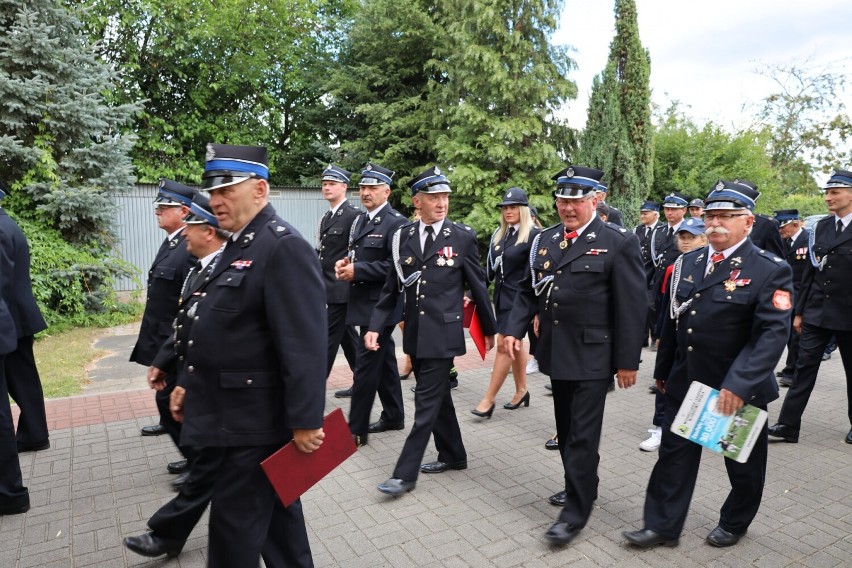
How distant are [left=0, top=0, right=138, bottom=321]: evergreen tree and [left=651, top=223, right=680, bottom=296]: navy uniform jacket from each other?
9353 millimetres

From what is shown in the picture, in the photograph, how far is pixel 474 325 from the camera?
17.0 feet

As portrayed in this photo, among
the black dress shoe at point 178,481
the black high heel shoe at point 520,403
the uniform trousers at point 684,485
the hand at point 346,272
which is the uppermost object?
the hand at point 346,272

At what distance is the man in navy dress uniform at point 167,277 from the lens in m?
4.36

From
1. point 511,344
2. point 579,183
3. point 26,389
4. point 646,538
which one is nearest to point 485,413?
point 511,344

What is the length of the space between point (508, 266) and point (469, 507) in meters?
2.91

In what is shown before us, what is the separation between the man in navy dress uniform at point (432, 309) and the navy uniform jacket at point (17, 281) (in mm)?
2543

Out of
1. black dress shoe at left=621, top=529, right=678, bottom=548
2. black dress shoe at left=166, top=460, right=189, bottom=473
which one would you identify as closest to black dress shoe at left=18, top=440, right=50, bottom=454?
black dress shoe at left=166, top=460, right=189, bottom=473

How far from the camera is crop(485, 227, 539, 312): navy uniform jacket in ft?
20.8

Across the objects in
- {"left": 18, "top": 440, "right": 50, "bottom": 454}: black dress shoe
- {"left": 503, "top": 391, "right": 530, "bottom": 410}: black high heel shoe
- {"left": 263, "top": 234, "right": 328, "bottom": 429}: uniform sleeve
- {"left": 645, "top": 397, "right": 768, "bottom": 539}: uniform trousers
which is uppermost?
{"left": 263, "top": 234, "right": 328, "bottom": 429}: uniform sleeve

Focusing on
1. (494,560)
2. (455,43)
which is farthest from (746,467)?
(455,43)

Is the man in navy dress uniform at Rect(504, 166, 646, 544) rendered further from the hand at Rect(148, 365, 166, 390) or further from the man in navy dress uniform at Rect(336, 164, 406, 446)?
the hand at Rect(148, 365, 166, 390)

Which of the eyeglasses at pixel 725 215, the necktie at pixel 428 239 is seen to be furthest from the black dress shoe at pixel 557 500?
the eyeglasses at pixel 725 215

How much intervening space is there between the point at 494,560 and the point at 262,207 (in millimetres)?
2334

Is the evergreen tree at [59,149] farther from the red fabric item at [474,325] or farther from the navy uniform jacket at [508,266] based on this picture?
the red fabric item at [474,325]
